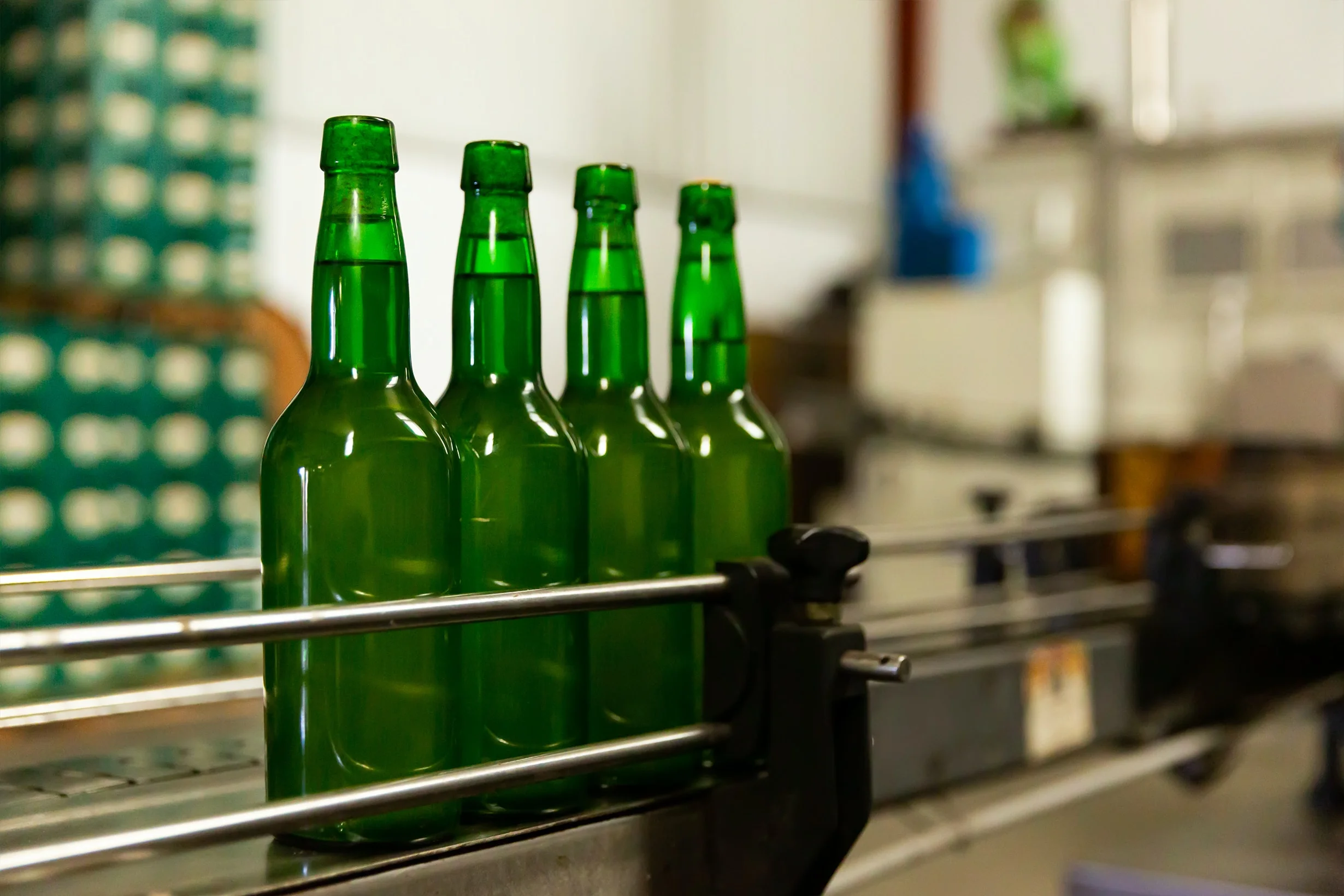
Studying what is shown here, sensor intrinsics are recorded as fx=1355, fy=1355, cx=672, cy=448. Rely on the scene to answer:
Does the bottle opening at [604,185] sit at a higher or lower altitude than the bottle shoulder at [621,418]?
higher

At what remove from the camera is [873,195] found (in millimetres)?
5242

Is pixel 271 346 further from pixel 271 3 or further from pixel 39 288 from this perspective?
pixel 271 3

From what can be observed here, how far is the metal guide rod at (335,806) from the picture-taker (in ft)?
1.21

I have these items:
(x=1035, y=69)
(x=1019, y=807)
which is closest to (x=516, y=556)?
(x=1019, y=807)

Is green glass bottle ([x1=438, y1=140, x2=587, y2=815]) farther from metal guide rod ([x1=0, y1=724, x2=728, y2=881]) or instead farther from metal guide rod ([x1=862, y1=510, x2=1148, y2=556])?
metal guide rod ([x1=862, y1=510, x2=1148, y2=556])

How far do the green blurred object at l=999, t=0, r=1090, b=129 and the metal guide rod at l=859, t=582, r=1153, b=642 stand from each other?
11.6ft

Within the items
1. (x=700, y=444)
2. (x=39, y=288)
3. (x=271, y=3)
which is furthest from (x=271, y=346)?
(x=700, y=444)

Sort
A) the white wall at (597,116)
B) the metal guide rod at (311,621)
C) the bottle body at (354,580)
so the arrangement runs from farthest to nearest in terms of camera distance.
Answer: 1. the white wall at (597,116)
2. the bottle body at (354,580)
3. the metal guide rod at (311,621)

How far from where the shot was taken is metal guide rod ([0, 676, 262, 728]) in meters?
0.58

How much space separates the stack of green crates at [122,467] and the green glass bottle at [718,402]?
1560 millimetres

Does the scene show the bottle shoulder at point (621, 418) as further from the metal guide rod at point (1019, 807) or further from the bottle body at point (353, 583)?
the metal guide rod at point (1019, 807)

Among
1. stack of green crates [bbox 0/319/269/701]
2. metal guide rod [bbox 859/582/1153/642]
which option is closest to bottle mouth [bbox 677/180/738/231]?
metal guide rod [bbox 859/582/1153/642]

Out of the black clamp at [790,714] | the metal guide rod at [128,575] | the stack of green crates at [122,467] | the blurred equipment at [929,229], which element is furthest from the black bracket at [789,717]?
the blurred equipment at [929,229]

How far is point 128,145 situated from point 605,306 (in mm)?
1932
